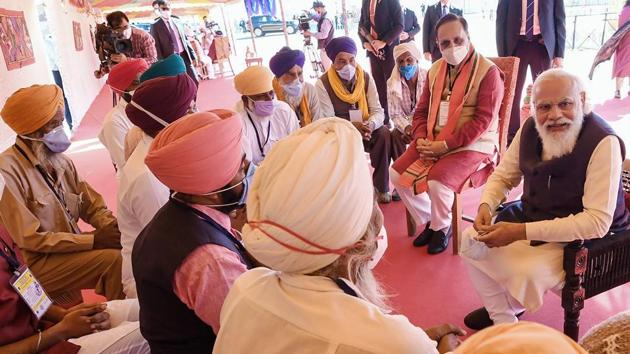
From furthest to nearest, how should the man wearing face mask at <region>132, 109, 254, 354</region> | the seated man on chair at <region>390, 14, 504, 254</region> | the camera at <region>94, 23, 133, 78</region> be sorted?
the camera at <region>94, 23, 133, 78</region> < the seated man on chair at <region>390, 14, 504, 254</region> < the man wearing face mask at <region>132, 109, 254, 354</region>

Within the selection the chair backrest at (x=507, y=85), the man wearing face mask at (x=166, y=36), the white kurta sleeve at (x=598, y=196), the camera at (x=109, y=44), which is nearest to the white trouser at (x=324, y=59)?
the man wearing face mask at (x=166, y=36)

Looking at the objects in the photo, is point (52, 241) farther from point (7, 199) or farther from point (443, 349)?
point (443, 349)

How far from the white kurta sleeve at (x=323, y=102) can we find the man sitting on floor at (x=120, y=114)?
1414 mm

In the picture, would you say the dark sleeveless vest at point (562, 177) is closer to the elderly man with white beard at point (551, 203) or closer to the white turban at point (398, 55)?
the elderly man with white beard at point (551, 203)

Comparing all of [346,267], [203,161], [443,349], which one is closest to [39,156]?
[203,161]

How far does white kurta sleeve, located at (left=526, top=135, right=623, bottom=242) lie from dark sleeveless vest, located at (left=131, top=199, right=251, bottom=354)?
127cm

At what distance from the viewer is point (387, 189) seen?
12.7 ft

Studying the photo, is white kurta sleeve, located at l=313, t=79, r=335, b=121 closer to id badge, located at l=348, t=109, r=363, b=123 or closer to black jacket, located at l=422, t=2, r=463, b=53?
id badge, located at l=348, t=109, r=363, b=123

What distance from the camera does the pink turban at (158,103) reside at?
2.13 metres

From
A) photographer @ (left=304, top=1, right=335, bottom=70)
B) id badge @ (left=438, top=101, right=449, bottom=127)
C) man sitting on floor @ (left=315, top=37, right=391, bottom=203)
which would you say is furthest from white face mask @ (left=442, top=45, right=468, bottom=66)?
photographer @ (left=304, top=1, right=335, bottom=70)

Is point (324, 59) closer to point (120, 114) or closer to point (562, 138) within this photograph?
point (120, 114)

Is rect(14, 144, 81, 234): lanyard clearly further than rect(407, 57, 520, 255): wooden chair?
No

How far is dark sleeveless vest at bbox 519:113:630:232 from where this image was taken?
1772 millimetres

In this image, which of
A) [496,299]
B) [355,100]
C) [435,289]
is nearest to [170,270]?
[496,299]
